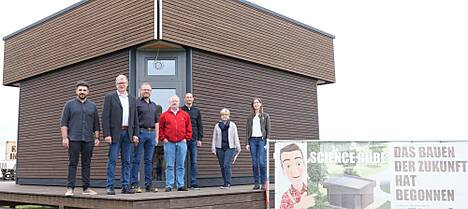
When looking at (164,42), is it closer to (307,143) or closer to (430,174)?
(307,143)

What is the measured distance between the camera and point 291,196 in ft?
17.1

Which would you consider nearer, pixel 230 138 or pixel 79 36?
pixel 230 138

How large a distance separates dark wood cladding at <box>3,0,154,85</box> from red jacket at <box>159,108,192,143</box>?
6.01 feet

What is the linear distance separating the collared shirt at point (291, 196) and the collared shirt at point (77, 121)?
8.36ft

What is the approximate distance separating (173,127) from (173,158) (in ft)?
1.46

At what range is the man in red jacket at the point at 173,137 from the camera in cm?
652

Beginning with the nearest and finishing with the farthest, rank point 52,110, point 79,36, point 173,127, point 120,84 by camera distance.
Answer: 1. point 120,84
2. point 173,127
3. point 79,36
4. point 52,110

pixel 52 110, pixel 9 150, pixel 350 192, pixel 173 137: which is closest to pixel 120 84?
pixel 173 137

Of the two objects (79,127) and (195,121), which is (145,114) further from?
(195,121)

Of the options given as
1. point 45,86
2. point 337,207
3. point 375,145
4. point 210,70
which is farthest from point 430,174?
point 45,86

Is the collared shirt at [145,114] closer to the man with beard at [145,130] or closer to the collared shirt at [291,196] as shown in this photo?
the man with beard at [145,130]

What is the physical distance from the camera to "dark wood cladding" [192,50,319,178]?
8.55 m

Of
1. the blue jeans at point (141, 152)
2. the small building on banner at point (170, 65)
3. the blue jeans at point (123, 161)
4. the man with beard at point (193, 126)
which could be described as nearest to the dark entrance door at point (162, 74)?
the small building on banner at point (170, 65)

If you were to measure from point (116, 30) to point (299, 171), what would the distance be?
4894 mm
